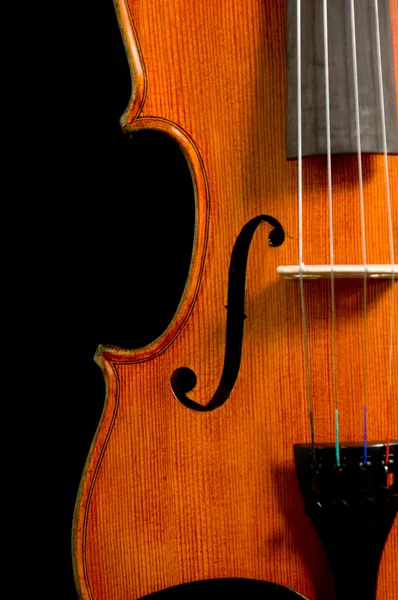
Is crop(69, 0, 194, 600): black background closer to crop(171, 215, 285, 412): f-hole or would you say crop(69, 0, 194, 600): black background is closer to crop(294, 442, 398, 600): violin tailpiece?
crop(171, 215, 285, 412): f-hole

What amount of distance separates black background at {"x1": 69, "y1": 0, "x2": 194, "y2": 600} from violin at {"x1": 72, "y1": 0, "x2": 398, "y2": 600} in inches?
13.6

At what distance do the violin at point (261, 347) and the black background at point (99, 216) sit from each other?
0.35 meters

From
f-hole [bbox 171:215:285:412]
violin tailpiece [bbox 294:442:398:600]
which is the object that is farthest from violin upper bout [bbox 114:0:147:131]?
violin tailpiece [bbox 294:442:398:600]

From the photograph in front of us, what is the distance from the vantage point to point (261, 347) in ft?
3.48

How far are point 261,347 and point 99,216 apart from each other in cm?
49

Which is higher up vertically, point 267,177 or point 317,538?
point 267,177

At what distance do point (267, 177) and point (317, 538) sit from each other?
1.51 ft

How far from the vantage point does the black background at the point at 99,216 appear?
142cm

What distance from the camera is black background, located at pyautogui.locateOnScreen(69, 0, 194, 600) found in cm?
142

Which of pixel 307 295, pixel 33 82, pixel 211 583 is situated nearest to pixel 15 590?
pixel 211 583

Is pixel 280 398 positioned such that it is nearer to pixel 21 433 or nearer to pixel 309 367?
pixel 309 367

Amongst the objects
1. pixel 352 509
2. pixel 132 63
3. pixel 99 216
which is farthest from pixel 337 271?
pixel 99 216

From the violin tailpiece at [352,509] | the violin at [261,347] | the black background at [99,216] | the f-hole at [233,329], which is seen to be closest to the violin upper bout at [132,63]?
the violin at [261,347]

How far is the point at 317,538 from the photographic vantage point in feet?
3.41
